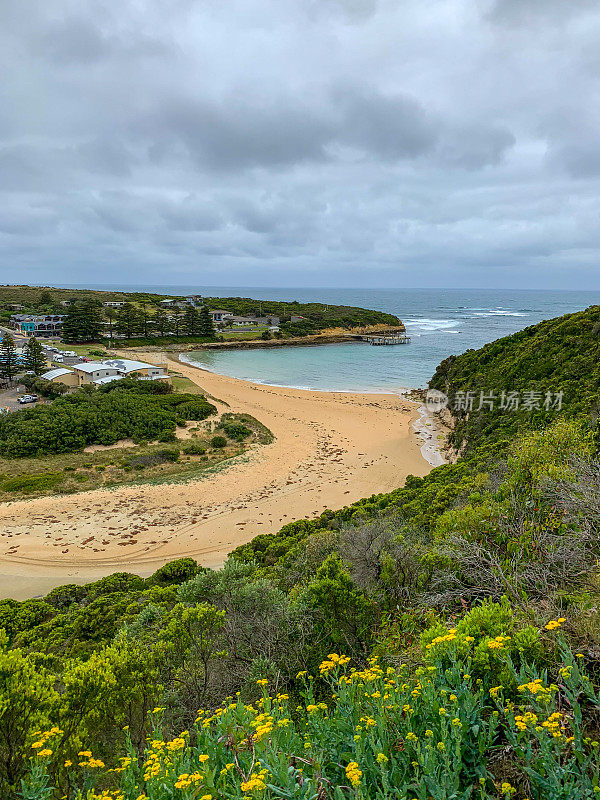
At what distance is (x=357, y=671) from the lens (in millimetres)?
3686

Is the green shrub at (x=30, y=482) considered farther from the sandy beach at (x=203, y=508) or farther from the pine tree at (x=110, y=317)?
the pine tree at (x=110, y=317)

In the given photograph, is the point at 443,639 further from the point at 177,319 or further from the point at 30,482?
the point at 177,319

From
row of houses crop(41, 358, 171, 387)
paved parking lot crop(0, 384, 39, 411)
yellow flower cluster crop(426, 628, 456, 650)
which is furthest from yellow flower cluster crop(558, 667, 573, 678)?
row of houses crop(41, 358, 171, 387)

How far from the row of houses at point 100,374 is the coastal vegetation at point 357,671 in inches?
925

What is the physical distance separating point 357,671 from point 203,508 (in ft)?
40.5

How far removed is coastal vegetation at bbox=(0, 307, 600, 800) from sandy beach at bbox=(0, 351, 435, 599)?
3238 millimetres

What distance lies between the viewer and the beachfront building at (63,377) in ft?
95.9

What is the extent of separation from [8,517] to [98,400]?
36.9ft

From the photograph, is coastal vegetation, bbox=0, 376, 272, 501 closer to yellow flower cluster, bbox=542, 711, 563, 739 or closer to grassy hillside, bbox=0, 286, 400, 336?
yellow flower cluster, bbox=542, 711, 563, 739

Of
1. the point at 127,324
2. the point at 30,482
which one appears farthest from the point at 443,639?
the point at 127,324

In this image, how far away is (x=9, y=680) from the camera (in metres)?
3.42

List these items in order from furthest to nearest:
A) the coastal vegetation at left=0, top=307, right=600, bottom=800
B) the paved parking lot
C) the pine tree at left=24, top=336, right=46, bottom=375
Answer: the pine tree at left=24, top=336, right=46, bottom=375 < the paved parking lot < the coastal vegetation at left=0, top=307, right=600, bottom=800

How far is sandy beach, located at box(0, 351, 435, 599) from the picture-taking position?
11977 mm

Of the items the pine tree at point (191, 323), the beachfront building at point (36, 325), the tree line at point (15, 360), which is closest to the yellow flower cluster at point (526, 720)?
the tree line at point (15, 360)
